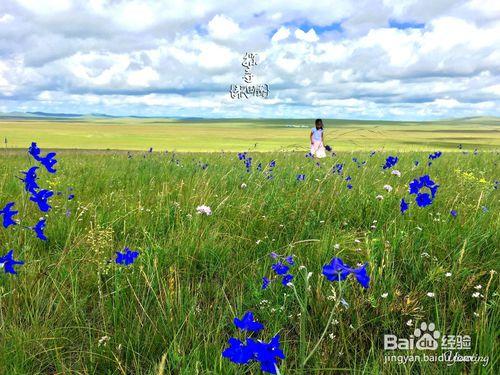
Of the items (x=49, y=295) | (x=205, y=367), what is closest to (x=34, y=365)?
(x=49, y=295)

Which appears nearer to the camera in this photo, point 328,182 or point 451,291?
point 451,291

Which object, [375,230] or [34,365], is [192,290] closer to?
[34,365]

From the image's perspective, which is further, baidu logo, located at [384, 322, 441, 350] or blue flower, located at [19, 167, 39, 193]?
blue flower, located at [19, 167, 39, 193]

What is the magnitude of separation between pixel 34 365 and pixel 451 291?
2136mm

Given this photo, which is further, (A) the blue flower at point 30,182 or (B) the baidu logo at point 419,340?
(A) the blue flower at point 30,182

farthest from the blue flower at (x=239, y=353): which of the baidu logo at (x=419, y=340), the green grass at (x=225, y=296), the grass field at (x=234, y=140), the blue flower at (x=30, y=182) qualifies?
the grass field at (x=234, y=140)

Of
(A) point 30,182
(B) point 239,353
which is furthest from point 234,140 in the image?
(B) point 239,353

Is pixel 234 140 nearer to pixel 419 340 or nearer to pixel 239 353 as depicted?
pixel 419 340

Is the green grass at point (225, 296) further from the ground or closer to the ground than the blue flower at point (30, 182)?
closer to the ground

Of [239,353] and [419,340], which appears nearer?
[239,353]

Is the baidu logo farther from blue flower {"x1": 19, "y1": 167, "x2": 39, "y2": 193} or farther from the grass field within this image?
the grass field

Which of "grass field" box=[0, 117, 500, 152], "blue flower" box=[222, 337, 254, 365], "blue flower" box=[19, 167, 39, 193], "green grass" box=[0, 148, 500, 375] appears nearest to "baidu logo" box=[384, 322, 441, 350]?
"green grass" box=[0, 148, 500, 375]

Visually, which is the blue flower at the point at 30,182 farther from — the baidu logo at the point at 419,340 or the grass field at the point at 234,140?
the grass field at the point at 234,140

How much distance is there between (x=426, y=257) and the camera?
9.03ft
